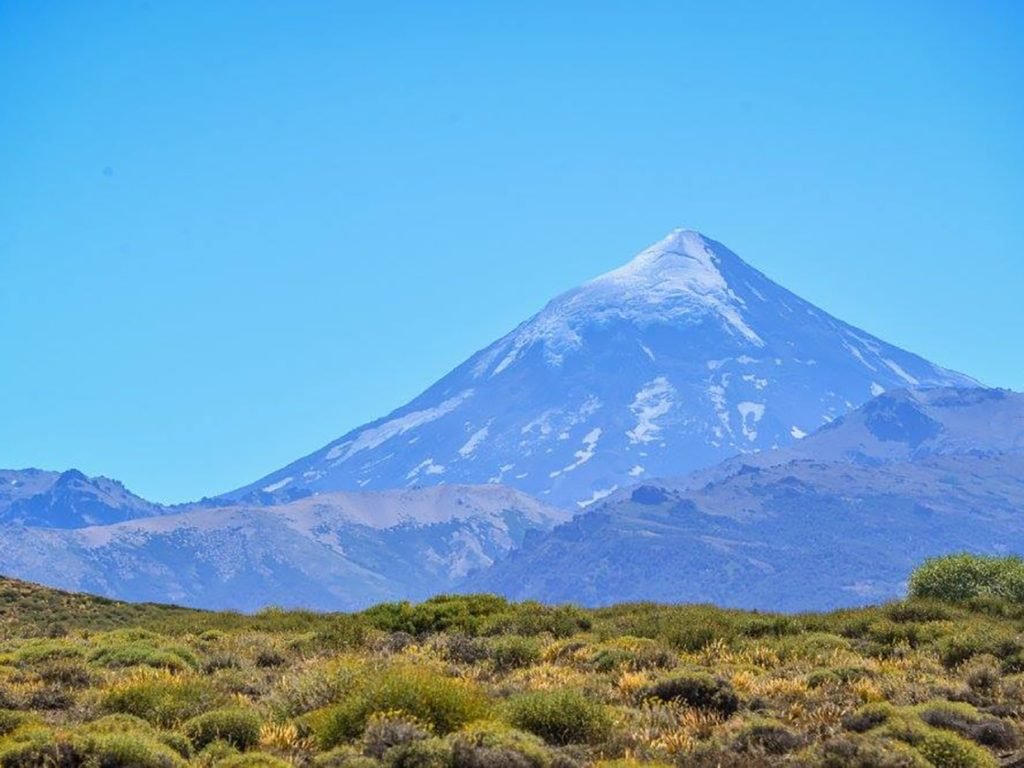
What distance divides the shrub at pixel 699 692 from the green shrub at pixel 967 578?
23.9 m

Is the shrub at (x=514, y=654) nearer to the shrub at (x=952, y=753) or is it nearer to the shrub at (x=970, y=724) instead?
the shrub at (x=970, y=724)

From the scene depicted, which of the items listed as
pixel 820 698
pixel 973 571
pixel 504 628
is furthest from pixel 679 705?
pixel 973 571

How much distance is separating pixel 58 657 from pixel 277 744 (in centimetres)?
1287

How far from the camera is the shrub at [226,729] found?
19.8 m

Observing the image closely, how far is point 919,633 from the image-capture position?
3159cm

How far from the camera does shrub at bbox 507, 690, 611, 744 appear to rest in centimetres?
1948

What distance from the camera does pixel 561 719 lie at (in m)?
19.6

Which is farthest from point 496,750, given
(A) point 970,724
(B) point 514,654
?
(B) point 514,654

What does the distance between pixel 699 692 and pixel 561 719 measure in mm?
3904

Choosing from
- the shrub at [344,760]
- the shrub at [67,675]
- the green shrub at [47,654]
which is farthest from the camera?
the green shrub at [47,654]

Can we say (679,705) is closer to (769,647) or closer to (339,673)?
(339,673)

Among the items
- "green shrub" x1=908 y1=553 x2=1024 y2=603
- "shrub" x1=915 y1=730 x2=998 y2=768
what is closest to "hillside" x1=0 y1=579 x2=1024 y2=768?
"shrub" x1=915 y1=730 x2=998 y2=768

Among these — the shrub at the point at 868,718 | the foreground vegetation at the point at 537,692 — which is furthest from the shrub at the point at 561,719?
the shrub at the point at 868,718

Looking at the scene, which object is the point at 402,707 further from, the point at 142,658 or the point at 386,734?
the point at 142,658
